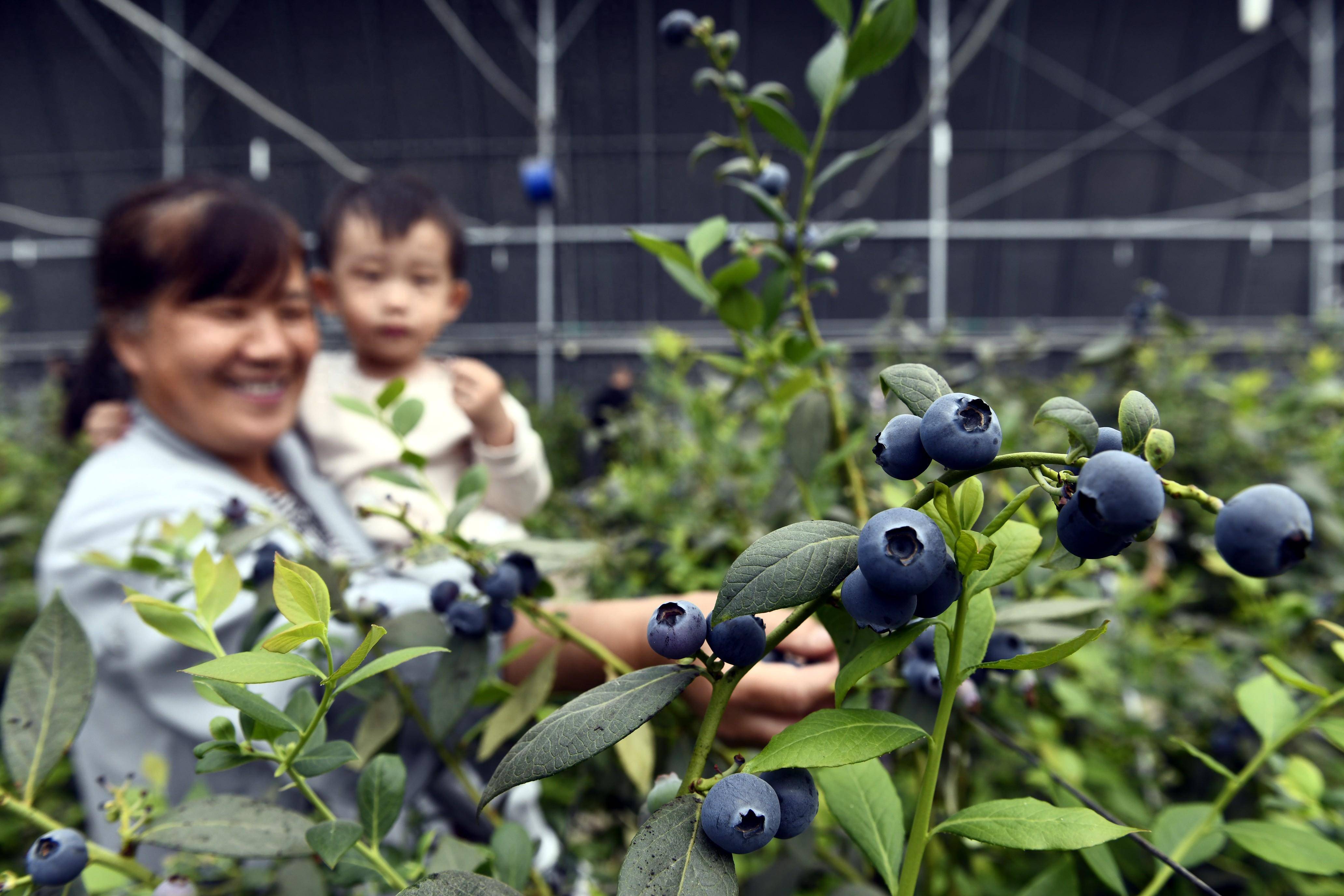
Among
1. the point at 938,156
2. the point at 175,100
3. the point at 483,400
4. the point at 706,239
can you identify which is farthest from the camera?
the point at 938,156

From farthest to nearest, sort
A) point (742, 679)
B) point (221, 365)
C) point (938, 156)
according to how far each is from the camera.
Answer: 1. point (938, 156)
2. point (221, 365)
3. point (742, 679)

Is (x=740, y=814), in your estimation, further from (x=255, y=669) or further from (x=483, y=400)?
(x=483, y=400)

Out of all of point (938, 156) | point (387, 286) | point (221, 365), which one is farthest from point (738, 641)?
point (938, 156)

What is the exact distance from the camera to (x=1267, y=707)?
0.46 meters

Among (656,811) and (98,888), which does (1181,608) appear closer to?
(656,811)

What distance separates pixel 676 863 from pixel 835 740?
2.8 inches

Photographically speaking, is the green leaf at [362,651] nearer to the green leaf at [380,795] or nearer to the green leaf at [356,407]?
the green leaf at [380,795]

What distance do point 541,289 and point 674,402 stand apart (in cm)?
471

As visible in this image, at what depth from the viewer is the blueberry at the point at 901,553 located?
0.22 m

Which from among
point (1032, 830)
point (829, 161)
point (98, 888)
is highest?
point (829, 161)

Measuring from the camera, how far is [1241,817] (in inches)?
24.9

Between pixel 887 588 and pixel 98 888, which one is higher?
pixel 887 588

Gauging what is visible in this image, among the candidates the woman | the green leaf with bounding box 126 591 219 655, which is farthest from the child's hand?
the green leaf with bounding box 126 591 219 655

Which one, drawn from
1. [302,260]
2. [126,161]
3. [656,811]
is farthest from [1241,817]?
[126,161]
